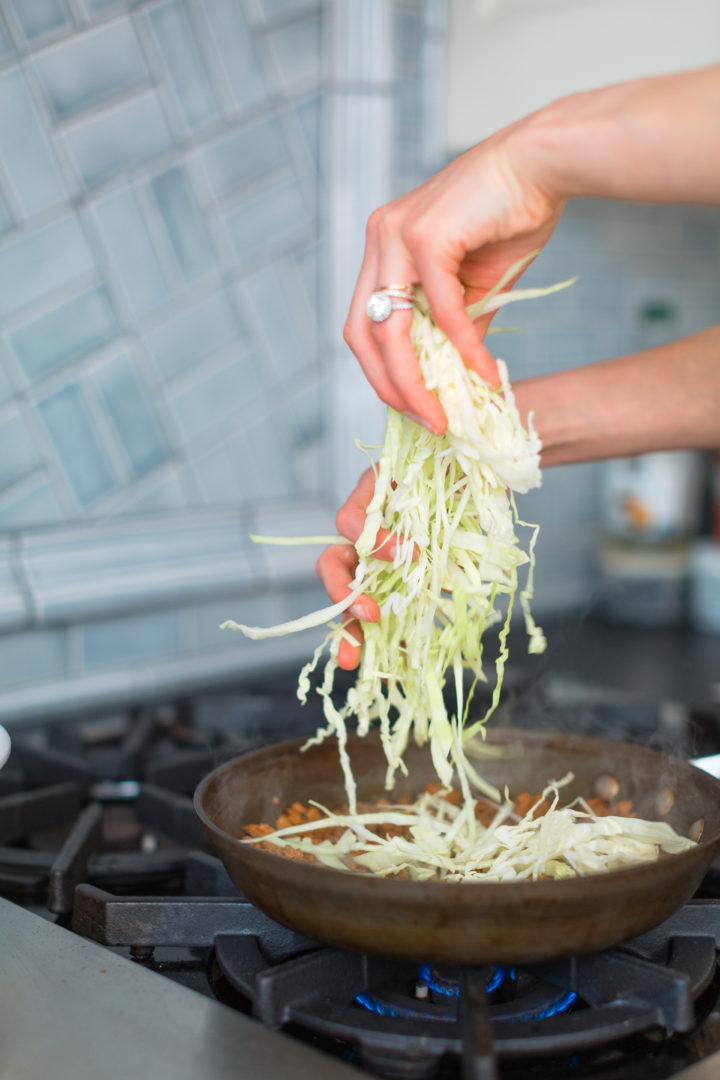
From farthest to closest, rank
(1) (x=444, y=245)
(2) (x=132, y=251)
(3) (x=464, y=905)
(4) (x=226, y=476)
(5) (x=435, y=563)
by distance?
(4) (x=226, y=476) → (2) (x=132, y=251) → (5) (x=435, y=563) → (1) (x=444, y=245) → (3) (x=464, y=905)

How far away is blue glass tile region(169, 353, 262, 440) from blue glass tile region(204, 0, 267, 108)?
34 centimetres

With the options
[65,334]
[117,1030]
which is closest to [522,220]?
[117,1030]

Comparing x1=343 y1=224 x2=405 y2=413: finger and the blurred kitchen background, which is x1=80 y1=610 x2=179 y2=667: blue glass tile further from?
x1=343 y1=224 x2=405 y2=413: finger

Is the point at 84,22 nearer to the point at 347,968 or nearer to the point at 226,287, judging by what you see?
the point at 226,287

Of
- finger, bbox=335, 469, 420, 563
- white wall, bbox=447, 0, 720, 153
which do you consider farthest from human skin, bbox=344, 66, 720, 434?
white wall, bbox=447, 0, 720, 153

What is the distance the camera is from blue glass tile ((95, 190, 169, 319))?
1.24 metres

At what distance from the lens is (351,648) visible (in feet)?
2.67

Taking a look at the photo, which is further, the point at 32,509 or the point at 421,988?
the point at 32,509

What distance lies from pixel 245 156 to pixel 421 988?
1077 mm

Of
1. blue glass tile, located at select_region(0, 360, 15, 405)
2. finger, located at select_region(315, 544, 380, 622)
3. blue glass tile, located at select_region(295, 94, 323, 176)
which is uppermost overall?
blue glass tile, located at select_region(295, 94, 323, 176)

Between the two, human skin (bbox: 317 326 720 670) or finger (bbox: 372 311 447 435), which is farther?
human skin (bbox: 317 326 720 670)

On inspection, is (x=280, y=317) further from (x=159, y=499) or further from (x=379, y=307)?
(x=379, y=307)

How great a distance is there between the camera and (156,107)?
1271 mm

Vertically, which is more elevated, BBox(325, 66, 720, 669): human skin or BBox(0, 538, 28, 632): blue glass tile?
BBox(325, 66, 720, 669): human skin
